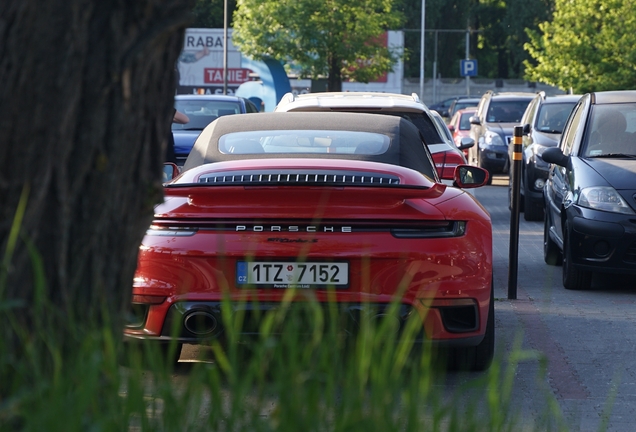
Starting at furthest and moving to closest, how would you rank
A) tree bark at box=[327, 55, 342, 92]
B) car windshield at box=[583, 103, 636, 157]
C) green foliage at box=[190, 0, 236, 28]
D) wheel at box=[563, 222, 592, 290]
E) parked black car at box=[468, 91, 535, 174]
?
green foliage at box=[190, 0, 236, 28], tree bark at box=[327, 55, 342, 92], parked black car at box=[468, 91, 535, 174], car windshield at box=[583, 103, 636, 157], wheel at box=[563, 222, 592, 290]

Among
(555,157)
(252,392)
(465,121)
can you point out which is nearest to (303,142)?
(555,157)

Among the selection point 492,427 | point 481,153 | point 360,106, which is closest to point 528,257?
point 360,106

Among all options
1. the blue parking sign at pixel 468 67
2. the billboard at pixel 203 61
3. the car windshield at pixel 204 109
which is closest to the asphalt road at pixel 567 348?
the car windshield at pixel 204 109

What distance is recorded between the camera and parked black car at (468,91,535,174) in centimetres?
2133

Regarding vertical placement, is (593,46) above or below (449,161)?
above

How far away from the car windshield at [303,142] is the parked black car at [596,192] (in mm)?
2661

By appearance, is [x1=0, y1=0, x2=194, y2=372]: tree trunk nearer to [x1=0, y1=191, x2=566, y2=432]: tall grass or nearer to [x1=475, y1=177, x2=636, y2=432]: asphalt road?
[x1=0, y1=191, x2=566, y2=432]: tall grass

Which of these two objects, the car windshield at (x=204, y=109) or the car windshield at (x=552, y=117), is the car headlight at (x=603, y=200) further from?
the car windshield at (x=204, y=109)

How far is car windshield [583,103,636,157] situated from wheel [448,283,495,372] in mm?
4115

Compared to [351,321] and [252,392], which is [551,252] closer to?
[351,321]

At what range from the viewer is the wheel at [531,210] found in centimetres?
1457

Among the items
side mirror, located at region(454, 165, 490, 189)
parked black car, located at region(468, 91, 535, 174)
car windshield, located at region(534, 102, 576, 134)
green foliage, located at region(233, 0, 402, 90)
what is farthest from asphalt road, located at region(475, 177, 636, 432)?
green foliage, located at region(233, 0, 402, 90)

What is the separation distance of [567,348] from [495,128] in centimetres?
1574

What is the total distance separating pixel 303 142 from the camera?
655 centimetres
